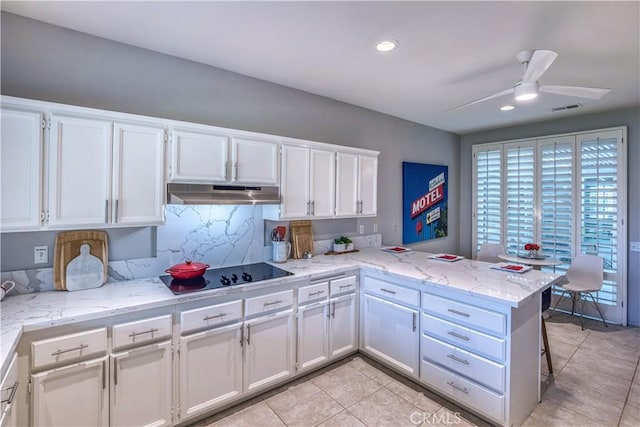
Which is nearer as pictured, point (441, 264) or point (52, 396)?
point (52, 396)

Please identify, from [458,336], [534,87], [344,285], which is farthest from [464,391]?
[534,87]

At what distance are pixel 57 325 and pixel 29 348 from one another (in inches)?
5.6

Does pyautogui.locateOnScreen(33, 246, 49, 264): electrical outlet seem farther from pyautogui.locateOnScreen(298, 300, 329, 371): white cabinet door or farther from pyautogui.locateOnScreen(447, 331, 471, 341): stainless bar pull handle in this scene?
pyautogui.locateOnScreen(447, 331, 471, 341): stainless bar pull handle

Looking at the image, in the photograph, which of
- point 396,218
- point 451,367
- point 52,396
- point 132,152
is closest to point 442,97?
point 396,218

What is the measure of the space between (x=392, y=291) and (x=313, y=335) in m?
0.79

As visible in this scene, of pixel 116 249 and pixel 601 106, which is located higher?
pixel 601 106

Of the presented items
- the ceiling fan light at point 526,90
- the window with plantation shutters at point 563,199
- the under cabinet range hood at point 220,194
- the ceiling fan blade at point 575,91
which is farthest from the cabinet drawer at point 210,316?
the window with plantation shutters at point 563,199

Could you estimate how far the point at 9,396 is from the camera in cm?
136

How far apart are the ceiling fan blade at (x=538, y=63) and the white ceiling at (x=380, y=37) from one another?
202mm

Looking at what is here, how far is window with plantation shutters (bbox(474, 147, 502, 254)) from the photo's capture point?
500 cm

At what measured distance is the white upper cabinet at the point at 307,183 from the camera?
2.87 m

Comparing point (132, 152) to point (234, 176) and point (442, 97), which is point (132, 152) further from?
point (442, 97)

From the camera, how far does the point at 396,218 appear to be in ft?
14.5

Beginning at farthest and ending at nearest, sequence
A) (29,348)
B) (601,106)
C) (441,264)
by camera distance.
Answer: (601,106)
(441,264)
(29,348)
